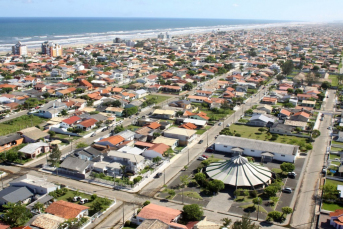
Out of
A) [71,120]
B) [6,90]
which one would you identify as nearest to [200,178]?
[71,120]

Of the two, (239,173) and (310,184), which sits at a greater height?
(239,173)

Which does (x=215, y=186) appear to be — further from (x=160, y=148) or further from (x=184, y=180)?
(x=160, y=148)

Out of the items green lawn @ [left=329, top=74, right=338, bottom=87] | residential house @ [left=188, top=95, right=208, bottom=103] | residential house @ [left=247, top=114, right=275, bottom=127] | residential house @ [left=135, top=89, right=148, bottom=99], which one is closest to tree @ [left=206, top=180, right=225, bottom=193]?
residential house @ [left=247, top=114, right=275, bottom=127]

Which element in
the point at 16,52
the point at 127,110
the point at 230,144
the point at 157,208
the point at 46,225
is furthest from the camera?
the point at 16,52

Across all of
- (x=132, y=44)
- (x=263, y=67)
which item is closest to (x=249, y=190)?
(x=263, y=67)

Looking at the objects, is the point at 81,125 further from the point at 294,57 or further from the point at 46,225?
the point at 294,57

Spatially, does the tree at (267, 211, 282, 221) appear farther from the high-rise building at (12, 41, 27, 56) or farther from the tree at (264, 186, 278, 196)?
the high-rise building at (12, 41, 27, 56)
